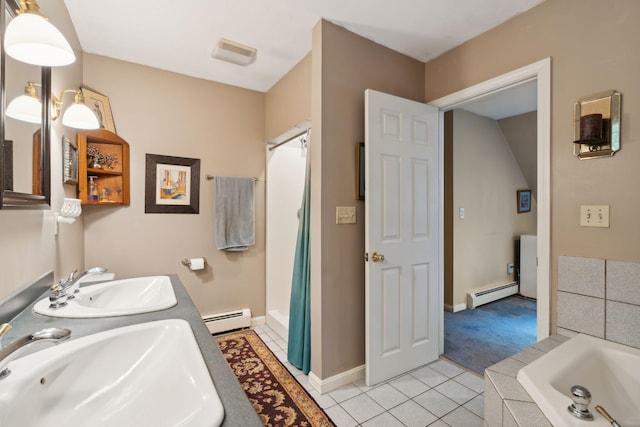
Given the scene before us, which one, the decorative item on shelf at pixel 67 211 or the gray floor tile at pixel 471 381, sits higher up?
the decorative item on shelf at pixel 67 211

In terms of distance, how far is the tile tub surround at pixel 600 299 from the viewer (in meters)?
1.33

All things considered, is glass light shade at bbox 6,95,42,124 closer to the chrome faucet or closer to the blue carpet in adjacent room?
the chrome faucet

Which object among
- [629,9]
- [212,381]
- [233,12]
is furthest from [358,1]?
[212,381]

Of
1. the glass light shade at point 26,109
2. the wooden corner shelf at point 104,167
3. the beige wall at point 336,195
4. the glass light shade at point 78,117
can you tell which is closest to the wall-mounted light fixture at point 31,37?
the glass light shade at point 26,109

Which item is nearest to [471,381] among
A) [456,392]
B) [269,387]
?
[456,392]

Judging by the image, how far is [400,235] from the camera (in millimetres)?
2025

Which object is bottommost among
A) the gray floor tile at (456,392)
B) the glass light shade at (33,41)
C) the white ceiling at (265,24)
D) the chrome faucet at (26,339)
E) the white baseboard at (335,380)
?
the gray floor tile at (456,392)

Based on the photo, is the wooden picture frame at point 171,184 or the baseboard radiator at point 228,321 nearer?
the wooden picture frame at point 171,184

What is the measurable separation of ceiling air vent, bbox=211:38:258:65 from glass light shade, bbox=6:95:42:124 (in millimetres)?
1223

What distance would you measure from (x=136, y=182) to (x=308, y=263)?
1.59 meters

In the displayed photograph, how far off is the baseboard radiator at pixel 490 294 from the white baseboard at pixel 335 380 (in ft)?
6.99

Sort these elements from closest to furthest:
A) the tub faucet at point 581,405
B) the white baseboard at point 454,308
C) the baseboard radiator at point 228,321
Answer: the tub faucet at point 581,405 → the baseboard radiator at point 228,321 → the white baseboard at point 454,308

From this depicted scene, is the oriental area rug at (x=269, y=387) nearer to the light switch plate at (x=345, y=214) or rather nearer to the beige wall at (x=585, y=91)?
the light switch plate at (x=345, y=214)

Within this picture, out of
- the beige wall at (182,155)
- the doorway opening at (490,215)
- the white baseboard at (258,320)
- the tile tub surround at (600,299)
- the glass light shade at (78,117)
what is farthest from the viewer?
the doorway opening at (490,215)
